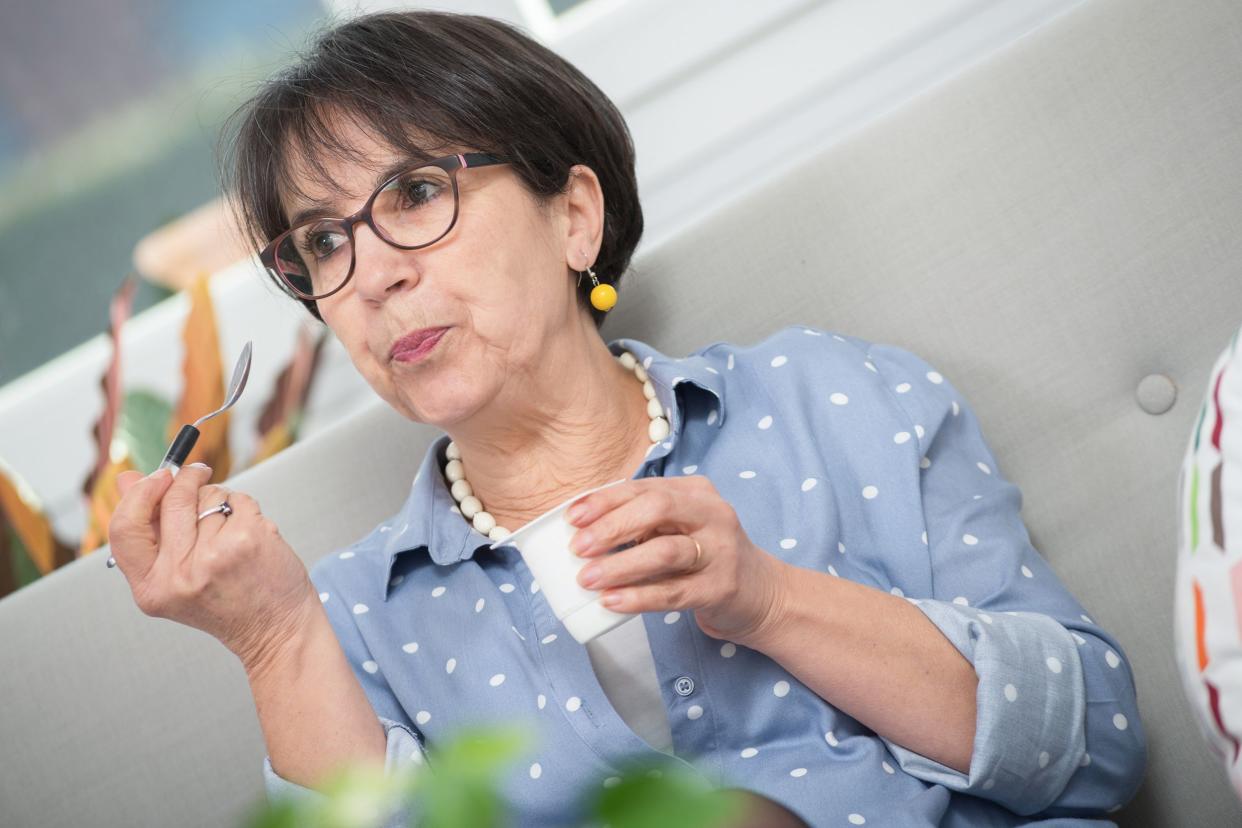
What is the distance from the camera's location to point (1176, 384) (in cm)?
132

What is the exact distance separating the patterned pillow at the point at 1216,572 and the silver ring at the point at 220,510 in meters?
0.76

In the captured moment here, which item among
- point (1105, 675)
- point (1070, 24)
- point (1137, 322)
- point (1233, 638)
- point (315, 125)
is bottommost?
point (1105, 675)

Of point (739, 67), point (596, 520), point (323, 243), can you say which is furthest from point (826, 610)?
point (739, 67)

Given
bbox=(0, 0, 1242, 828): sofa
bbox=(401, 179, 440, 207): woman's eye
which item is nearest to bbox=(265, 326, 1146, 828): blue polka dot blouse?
bbox=(0, 0, 1242, 828): sofa

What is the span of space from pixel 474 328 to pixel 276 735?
44 cm

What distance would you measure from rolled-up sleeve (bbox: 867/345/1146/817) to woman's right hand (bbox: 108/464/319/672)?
610mm

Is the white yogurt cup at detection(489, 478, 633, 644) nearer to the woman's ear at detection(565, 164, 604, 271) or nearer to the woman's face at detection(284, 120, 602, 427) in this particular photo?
the woman's face at detection(284, 120, 602, 427)

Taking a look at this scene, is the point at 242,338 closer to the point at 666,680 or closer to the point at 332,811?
the point at 666,680

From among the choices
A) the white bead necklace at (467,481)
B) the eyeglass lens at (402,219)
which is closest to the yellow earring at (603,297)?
the white bead necklace at (467,481)

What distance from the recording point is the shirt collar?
1250mm

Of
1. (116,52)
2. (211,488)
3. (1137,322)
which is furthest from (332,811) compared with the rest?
(116,52)

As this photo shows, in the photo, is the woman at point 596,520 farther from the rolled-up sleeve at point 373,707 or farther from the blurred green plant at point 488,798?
the blurred green plant at point 488,798

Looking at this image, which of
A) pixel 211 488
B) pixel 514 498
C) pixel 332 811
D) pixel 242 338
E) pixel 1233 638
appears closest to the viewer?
pixel 332 811

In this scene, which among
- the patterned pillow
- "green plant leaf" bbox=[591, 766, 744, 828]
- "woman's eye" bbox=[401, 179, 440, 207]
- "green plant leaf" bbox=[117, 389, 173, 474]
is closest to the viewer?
"green plant leaf" bbox=[591, 766, 744, 828]
